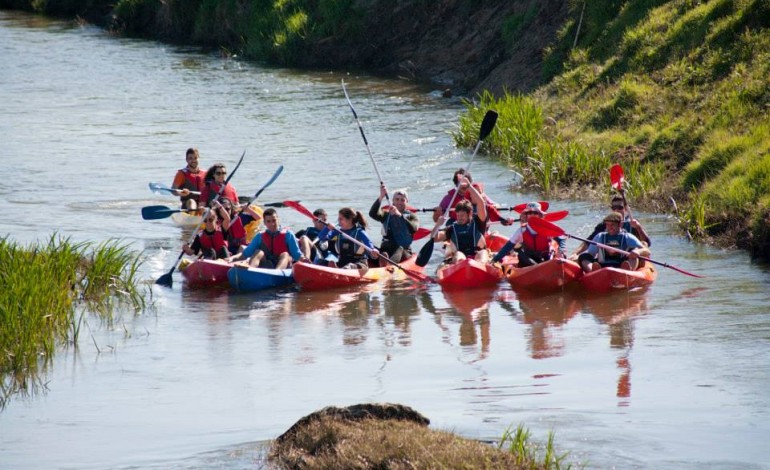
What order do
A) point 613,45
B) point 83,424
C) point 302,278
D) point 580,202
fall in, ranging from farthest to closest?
1. point 613,45
2. point 580,202
3. point 302,278
4. point 83,424

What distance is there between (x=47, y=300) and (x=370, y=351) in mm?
2918

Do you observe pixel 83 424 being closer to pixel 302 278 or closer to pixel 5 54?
pixel 302 278

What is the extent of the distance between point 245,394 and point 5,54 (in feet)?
85.8

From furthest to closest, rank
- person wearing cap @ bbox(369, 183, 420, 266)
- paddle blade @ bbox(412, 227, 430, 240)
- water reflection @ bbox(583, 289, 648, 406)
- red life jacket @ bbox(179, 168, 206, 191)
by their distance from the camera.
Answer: red life jacket @ bbox(179, 168, 206, 191) → paddle blade @ bbox(412, 227, 430, 240) → person wearing cap @ bbox(369, 183, 420, 266) → water reflection @ bbox(583, 289, 648, 406)

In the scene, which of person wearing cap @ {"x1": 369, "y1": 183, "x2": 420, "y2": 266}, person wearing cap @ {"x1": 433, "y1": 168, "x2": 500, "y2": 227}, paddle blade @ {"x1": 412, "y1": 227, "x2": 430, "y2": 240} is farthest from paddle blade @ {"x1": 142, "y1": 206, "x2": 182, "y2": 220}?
person wearing cap @ {"x1": 433, "y1": 168, "x2": 500, "y2": 227}

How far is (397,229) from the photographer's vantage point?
48.3 feet

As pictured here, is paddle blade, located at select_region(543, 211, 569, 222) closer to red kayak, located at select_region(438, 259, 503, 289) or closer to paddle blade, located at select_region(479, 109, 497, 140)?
red kayak, located at select_region(438, 259, 503, 289)

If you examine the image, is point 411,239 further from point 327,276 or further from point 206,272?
point 206,272

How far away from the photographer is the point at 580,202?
17.5 meters

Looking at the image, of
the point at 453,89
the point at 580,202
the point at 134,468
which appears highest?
the point at 453,89

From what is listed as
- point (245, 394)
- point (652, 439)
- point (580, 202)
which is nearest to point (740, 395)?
point (652, 439)

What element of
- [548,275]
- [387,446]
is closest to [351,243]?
[548,275]

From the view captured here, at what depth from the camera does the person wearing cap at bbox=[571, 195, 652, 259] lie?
1369cm

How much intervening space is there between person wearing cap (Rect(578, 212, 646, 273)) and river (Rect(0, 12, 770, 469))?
46 cm
